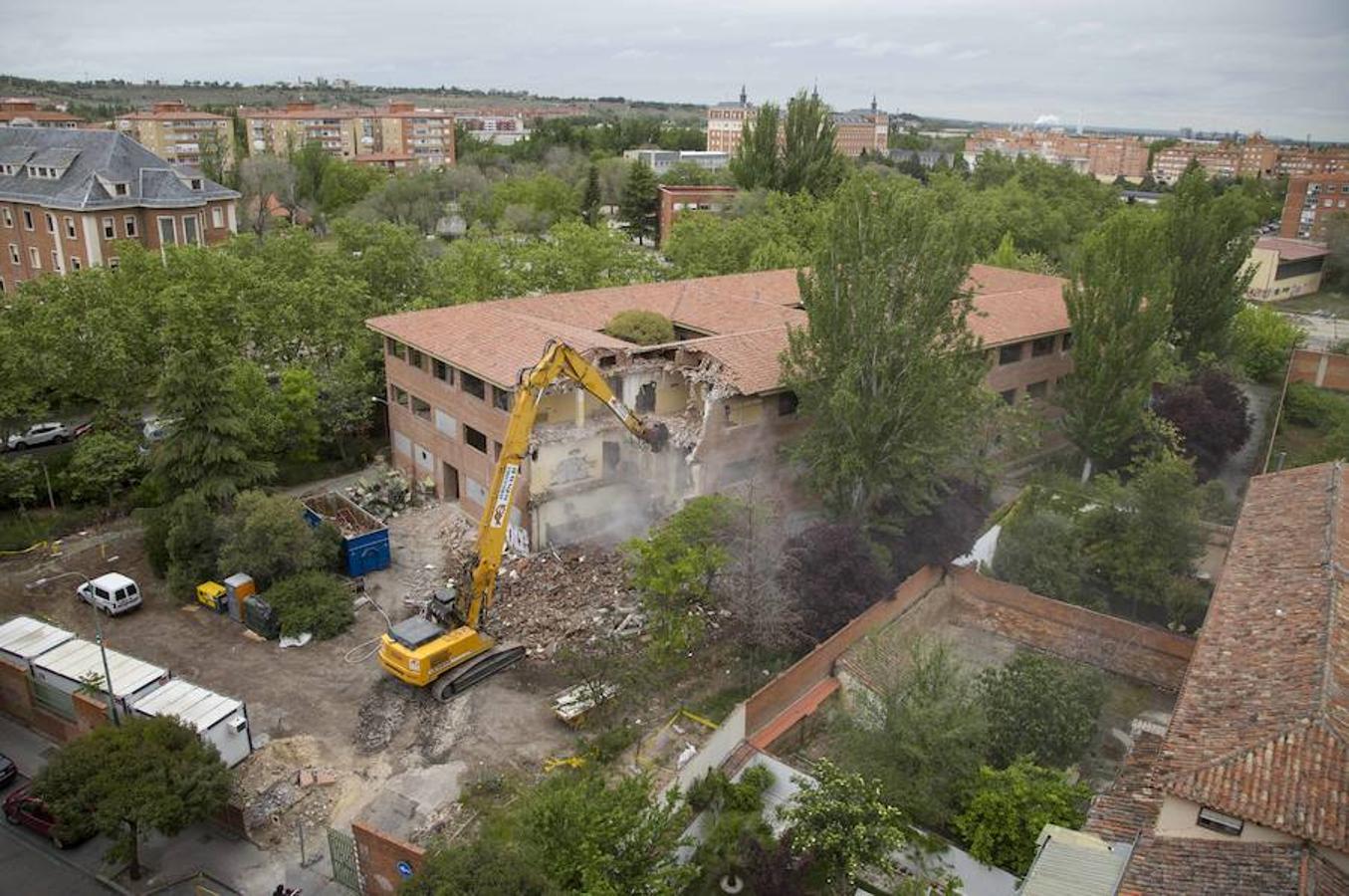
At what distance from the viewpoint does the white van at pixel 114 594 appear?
82.6 ft

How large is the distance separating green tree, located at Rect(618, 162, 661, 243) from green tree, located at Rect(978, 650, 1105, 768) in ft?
227

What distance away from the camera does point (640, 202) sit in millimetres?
85500

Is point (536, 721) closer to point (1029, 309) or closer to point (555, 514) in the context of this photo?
point (555, 514)

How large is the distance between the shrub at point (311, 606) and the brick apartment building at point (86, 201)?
115ft

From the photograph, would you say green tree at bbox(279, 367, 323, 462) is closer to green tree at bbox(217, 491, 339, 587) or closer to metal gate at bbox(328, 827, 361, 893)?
green tree at bbox(217, 491, 339, 587)

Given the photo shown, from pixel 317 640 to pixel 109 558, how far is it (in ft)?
28.8

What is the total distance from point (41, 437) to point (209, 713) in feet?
75.3

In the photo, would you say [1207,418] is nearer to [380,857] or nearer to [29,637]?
[380,857]

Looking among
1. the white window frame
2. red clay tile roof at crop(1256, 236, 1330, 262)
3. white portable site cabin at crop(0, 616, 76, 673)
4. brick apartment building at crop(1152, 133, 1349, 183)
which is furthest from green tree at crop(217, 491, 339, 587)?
brick apartment building at crop(1152, 133, 1349, 183)

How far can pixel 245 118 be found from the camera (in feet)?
381

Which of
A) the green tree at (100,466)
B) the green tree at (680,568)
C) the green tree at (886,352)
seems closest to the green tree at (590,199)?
the green tree at (100,466)

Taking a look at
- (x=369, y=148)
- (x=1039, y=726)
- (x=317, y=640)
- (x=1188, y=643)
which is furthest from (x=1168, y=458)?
(x=369, y=148)

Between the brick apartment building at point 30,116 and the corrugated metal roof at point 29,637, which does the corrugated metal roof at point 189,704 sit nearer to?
the corrugated metal roof at point 29,637

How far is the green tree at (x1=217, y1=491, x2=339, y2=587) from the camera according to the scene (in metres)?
25.0
